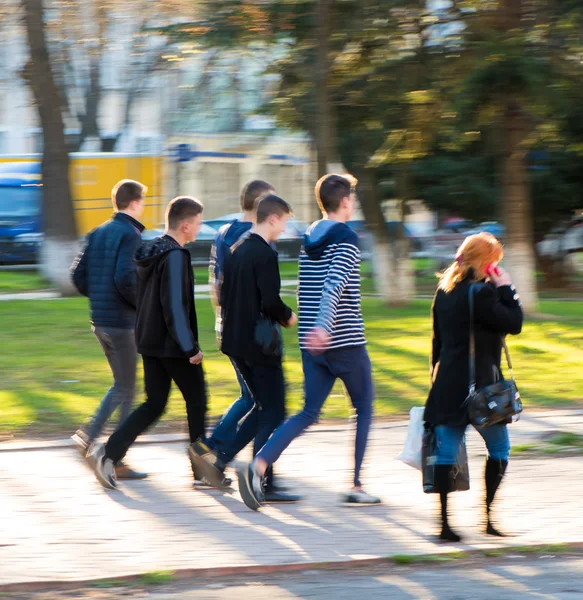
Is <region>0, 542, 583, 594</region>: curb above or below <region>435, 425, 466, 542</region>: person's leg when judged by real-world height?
below

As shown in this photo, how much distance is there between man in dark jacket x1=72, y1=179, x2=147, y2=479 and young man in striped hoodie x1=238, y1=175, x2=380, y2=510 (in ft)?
3.66

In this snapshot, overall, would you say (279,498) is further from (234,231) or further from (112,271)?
(112,271)

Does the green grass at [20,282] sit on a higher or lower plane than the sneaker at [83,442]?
lower

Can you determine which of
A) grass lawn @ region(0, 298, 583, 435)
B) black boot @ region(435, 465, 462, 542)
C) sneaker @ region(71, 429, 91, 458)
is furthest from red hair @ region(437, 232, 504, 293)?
grass lawn @ region(0, 298, 583, 435)

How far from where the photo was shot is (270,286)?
560 cm

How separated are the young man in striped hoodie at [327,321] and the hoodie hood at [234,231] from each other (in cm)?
47

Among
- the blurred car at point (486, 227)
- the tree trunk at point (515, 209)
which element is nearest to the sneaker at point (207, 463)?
the tree trunk at point (515, 209)

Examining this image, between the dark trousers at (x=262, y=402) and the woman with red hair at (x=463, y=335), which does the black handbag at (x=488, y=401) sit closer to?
the woman with red hair at (x=463, y=335)

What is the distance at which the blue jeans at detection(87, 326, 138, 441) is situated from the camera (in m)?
6.36

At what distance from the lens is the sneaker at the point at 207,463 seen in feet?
19.5

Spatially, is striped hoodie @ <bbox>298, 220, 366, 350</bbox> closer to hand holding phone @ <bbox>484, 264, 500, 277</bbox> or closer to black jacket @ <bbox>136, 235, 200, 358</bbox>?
black jacket @ <bbox>136, 235, 200, 358</bbox>

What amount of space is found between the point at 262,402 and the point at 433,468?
1114 mm

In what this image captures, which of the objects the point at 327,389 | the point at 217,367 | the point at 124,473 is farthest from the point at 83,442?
the point at 217,367

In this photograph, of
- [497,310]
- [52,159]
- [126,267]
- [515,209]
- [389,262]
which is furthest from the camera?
[52,159]
